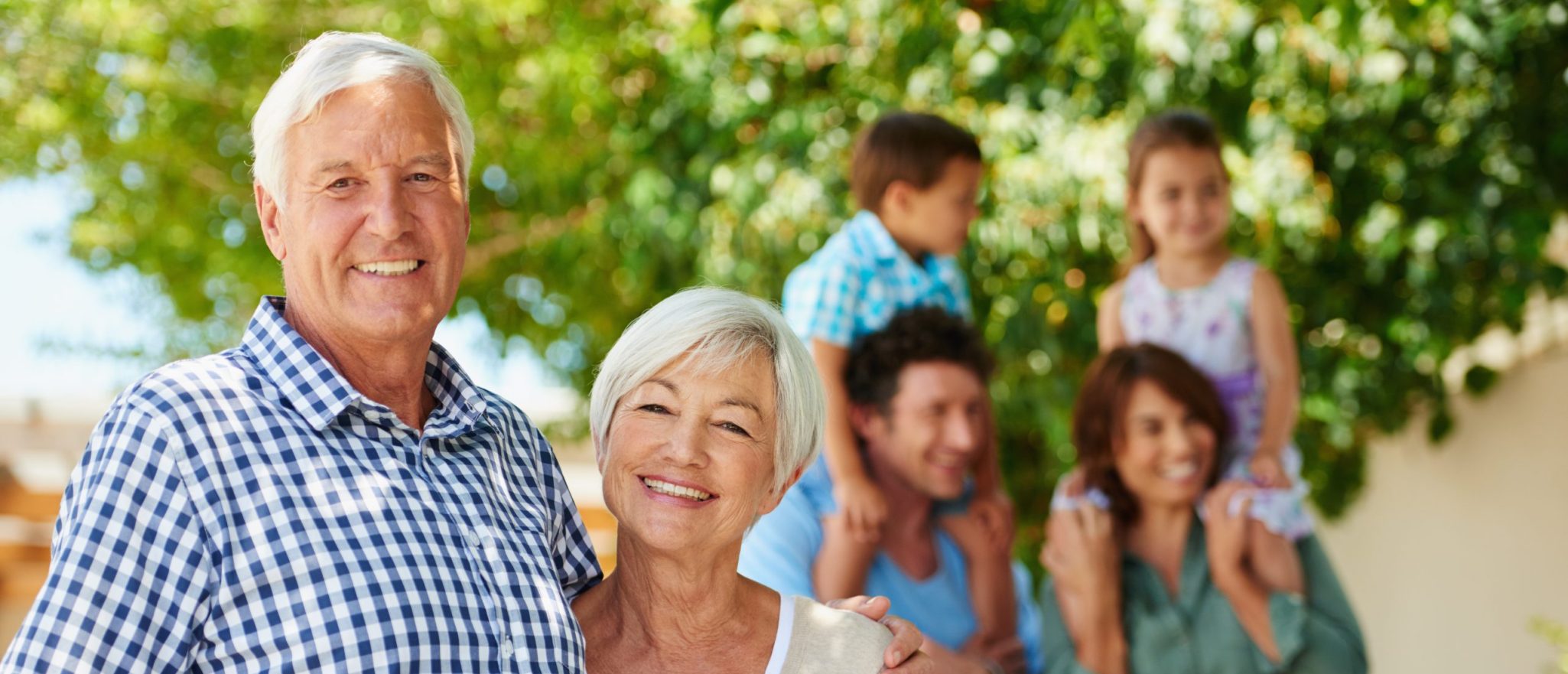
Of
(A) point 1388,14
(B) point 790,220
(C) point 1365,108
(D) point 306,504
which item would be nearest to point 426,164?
(D) point 306,504

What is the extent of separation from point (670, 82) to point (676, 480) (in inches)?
170

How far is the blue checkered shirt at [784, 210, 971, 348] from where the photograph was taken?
11.7ft

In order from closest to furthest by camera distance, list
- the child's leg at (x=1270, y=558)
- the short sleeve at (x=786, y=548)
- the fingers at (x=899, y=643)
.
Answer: the fingers at (x=899, y=643) → the short sleeve at (x=786, y=548) → the child's leg at (x=1270, y=558)

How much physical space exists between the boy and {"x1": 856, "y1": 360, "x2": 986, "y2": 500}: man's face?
81 mm

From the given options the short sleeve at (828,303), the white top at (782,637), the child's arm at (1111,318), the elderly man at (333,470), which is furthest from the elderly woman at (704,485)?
the child's arm at (1111,318)

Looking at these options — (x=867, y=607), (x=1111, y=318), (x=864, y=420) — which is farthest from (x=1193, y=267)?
(x=867, y=607)

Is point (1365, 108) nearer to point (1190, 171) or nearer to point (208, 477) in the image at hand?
point (1190, 171)

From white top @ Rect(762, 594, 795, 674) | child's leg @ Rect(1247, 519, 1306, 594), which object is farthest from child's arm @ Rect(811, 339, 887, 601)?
white top @ Rect(762, 594, 795, 674)

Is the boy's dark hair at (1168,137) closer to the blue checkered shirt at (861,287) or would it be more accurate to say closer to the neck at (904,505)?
the blue checkered shirt at (861,287)

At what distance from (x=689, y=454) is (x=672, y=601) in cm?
23

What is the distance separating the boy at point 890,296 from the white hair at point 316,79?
1488mm

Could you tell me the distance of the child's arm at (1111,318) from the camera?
423 cm

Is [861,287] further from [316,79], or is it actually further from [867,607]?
[316,79]

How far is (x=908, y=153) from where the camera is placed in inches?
150
